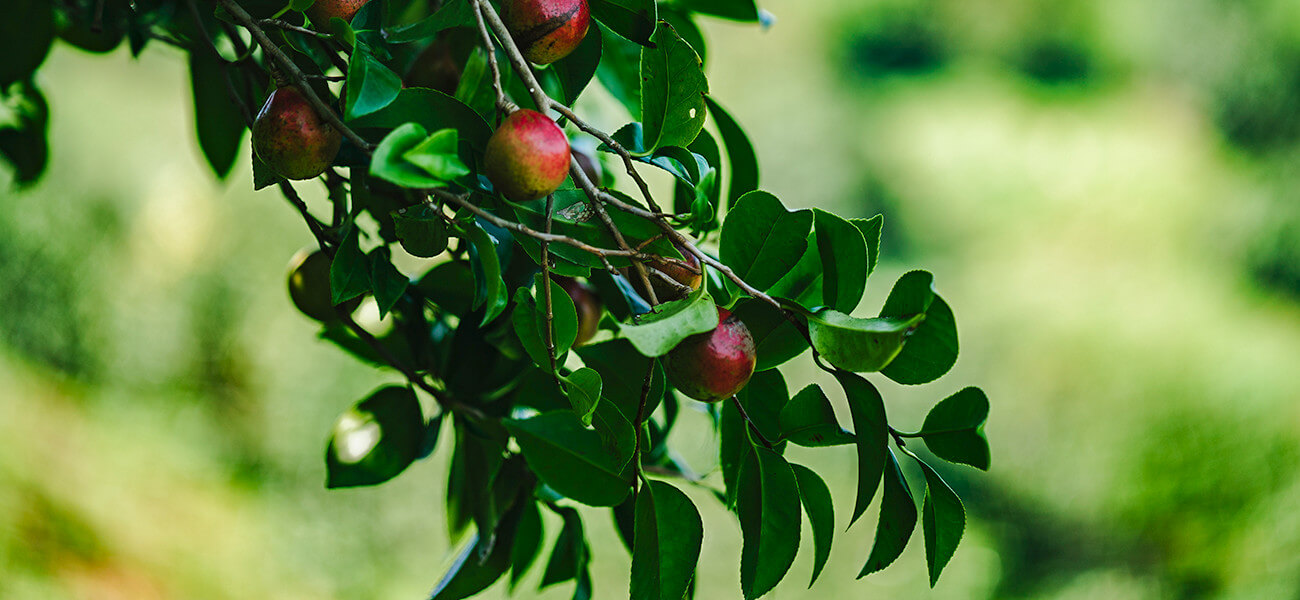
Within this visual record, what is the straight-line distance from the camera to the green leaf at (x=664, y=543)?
27 centimetres

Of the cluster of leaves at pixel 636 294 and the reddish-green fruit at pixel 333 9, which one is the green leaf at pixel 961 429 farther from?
the reddish-green fruit at pixel 333 9

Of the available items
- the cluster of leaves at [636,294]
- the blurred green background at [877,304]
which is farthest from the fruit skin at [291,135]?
the blurred green background at [877,304]

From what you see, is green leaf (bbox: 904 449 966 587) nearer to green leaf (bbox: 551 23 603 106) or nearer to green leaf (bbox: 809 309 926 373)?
green leaf (bbox: 809 309 926 373)

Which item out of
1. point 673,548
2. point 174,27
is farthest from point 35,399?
point 673,548

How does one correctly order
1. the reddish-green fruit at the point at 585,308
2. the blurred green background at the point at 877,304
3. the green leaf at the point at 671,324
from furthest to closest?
the blurred green background at the point at 877,304
the reddish-green fruit at the point at 585,308
the green leaf at the point at 671,324

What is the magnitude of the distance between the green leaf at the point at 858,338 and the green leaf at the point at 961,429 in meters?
0.04

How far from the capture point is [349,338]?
16.7 inches

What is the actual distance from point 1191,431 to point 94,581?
1.62m

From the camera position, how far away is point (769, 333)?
282mm

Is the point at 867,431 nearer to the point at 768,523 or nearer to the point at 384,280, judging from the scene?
the point at 768,523

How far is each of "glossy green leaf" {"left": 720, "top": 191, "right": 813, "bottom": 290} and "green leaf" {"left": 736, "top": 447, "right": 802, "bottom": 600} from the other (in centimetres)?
5

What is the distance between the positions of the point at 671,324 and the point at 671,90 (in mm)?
85

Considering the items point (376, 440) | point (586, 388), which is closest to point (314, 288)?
point (376, 440)

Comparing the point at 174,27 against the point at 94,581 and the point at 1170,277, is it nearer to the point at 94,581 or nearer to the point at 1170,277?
the point at 94,581
